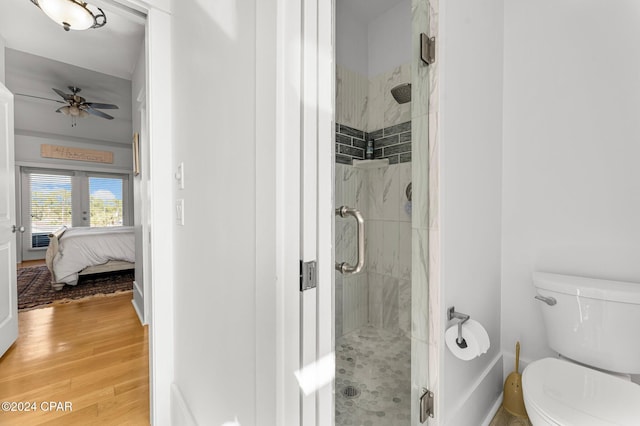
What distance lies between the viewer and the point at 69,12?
6.17 ft

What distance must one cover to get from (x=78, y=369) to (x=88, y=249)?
2.52 metres

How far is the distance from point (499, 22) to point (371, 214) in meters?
1.38

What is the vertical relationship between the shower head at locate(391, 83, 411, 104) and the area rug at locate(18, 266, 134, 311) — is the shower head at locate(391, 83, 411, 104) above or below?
above

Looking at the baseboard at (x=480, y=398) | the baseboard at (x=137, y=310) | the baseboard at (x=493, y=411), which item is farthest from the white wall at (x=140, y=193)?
the baseboard at (x=493, y=411)

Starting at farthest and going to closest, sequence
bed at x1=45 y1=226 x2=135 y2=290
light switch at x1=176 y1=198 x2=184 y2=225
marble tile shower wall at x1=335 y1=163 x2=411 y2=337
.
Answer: bed at x1=45 y1=226 x2=135 y2=290, marble tile shower wall at x1=335 y1=163 x2=411 y2=337, light switch at x1=176 y1=198 x2=184 y2=225

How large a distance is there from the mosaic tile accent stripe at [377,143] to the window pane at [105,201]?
6.52 meters

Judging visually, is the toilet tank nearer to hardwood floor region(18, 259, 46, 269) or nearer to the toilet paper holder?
the toilet paper holder

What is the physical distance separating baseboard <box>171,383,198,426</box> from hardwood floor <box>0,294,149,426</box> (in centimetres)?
35

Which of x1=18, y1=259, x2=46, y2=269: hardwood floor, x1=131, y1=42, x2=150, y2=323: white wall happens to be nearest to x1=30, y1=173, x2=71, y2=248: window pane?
x1=18, y1=259, x2=46, y2=269: hardwood floor

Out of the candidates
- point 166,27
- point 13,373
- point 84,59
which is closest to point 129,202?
point 84,59

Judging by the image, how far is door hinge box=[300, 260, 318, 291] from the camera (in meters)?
0.62

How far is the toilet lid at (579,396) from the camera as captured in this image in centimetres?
95

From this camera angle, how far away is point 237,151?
0.77 m

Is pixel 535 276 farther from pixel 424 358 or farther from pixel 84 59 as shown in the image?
pixel 84 59
